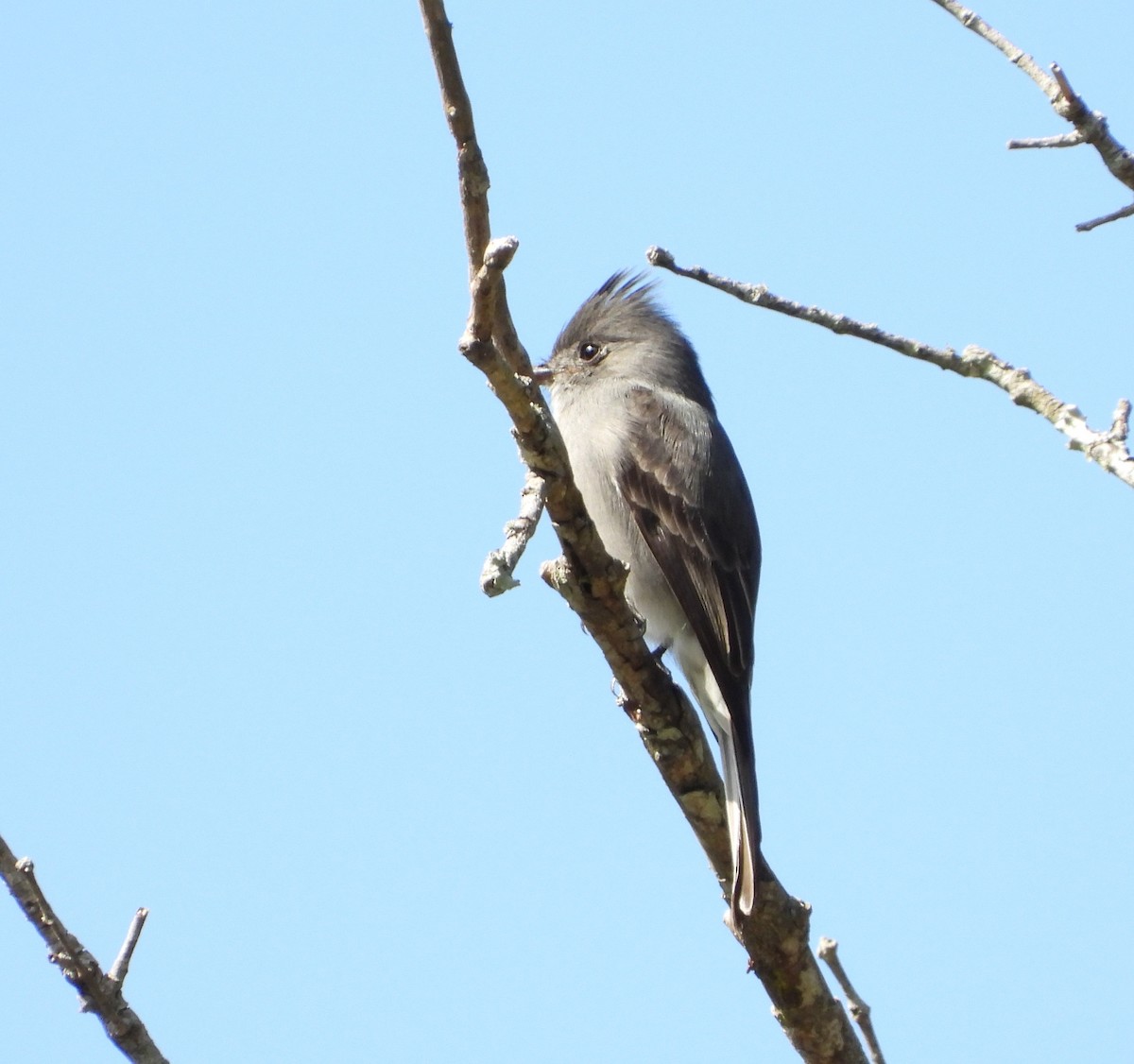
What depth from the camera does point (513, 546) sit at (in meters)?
3.64

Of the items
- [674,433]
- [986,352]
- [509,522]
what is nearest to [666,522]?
[674,433]

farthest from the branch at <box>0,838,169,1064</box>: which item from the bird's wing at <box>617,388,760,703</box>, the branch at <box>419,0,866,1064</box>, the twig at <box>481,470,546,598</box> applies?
the bird's wing at <box>617,388,760,703</box>

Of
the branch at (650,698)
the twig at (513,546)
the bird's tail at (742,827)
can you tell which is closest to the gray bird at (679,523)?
the bird's tail at (742,827)

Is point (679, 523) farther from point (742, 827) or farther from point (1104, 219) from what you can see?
point (1104, 219)

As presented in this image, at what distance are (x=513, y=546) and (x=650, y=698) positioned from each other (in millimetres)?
1203

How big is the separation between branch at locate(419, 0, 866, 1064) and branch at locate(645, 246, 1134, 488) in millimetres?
542

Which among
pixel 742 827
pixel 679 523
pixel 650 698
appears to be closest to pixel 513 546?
pixel 650 698

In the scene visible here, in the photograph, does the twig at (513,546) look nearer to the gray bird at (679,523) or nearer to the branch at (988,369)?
the branch at (988,369)

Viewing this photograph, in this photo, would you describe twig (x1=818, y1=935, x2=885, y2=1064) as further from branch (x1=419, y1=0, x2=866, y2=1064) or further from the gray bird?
the gray bird

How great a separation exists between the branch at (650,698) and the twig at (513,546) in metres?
0.07

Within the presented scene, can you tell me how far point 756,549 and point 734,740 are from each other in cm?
132

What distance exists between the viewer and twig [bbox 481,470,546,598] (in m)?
3.56

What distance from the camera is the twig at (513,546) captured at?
3559mm

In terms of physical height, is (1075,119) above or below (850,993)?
above
